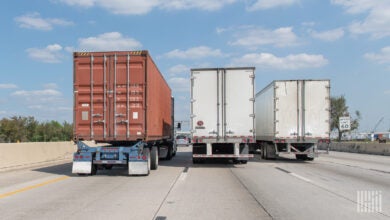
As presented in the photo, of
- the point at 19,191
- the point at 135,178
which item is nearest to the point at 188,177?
the point at 135,178

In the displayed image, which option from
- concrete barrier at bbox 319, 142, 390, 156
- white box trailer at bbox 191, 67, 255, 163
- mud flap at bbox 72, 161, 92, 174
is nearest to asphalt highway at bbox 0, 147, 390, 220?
mud flap at bbox 72, 161, 92, 174

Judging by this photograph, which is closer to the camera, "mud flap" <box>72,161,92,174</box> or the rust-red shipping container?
"mud flap" <box>72,161,92,174</box>

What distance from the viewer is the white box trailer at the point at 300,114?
2247cm

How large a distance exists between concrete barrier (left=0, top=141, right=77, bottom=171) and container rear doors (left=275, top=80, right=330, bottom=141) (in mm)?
12341

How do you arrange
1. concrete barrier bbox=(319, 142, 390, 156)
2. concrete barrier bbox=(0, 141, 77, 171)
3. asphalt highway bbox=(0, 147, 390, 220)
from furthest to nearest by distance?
1. concrete barrier bbox=(319, 142, 390, 156)
2. concrete barrier bbox=(0, 141, 77, 171)
3. asphalt highway bbox=(0, 147, 390, 220)

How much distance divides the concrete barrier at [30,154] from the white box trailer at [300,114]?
480 inches

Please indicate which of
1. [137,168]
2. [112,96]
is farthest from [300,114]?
[112,96]

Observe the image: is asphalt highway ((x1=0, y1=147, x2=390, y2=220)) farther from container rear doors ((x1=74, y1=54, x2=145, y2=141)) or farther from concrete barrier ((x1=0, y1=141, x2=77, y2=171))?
concrete barrier ((x1=0, y1=141, x2=77, y2=171))

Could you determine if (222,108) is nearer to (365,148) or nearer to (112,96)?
(112,96)

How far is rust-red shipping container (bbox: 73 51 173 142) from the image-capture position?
15.8 meters

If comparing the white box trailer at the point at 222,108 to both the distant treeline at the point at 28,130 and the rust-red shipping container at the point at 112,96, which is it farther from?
the distant treeline at the point at 28,130

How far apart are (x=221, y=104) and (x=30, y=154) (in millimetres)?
9957

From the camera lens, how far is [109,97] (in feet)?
52.2

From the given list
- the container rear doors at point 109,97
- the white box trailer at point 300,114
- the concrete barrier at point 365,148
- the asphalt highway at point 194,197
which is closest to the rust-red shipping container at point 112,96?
the container rear doors at point 109,97
